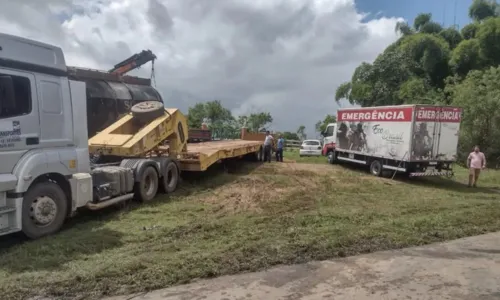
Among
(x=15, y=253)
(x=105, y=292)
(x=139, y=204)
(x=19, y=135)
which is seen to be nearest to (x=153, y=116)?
(x=139, y=204)

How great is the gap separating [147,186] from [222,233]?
11.6ft

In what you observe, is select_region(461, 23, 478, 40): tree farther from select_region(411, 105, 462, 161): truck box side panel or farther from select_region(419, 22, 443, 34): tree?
select_region(411, 105, 462, 161): truck box side panel

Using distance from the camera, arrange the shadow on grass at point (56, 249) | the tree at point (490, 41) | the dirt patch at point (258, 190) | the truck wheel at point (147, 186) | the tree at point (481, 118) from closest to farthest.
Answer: the shadow on grass at point (56, 249), the truck wheel at point (147, 186), the dirt patch at point (258, 190), the tree at point (481, 118), the tree at point (490, 41)

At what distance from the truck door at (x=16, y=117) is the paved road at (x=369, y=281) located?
306 cm

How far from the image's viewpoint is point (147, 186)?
9945 mm

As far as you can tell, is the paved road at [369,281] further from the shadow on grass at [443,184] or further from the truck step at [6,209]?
the shadow on grass at [443,184]

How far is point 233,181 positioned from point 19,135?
23.2ft

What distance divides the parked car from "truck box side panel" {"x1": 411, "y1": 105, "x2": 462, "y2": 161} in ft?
43.6

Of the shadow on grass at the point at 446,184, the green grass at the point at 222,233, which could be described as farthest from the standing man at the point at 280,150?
the green grass at the point at 222,233

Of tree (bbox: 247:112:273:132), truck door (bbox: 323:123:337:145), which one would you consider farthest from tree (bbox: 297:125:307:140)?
truck door (bbox: 323:123:337:145)

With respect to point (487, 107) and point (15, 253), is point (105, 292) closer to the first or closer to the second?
point (15, 253)

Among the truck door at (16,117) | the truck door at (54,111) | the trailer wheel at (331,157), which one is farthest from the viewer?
the trailer wheel at (331,157)

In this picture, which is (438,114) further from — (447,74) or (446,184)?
(447,74)

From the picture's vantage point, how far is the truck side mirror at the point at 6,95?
602 cm
